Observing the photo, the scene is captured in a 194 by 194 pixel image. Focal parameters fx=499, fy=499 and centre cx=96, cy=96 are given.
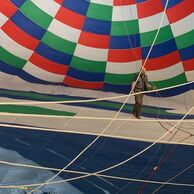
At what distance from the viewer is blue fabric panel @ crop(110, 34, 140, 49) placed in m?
4.88

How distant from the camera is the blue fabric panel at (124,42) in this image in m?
4.88

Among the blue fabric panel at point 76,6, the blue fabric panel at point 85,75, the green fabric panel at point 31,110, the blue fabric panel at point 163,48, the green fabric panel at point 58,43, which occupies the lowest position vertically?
the green fabric panel at point 31,110

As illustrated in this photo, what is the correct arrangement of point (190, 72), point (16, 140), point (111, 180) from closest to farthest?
point (111, 180)
point (16, 140)
point (190, 72)

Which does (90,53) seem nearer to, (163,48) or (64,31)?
(64,31)

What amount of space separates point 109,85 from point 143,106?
410 millimetres

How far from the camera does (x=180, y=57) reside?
481cm

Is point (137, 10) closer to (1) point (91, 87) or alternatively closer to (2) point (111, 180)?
(1) point (91, 87)

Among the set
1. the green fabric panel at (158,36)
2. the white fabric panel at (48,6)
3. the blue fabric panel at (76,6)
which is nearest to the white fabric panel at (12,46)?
the white fabric panel at (48,6)

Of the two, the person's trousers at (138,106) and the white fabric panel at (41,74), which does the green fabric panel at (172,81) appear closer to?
the person's trousers at (138,106)

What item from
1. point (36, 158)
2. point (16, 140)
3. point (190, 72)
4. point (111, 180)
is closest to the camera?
point (111, 180)

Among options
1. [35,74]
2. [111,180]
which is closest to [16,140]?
[111,180]

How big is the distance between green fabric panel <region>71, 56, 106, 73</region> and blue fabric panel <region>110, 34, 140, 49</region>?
23cm

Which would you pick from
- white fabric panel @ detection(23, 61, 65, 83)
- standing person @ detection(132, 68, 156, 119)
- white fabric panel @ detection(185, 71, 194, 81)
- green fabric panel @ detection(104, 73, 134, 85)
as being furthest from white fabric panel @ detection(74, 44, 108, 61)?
white fabric panel @ detection(185, 71, 194, 81)

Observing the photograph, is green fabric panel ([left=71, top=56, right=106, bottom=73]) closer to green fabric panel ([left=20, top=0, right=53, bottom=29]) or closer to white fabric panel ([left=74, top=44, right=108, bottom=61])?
white fabric panel ([left=74, top=44, right=108, bottom=61])
